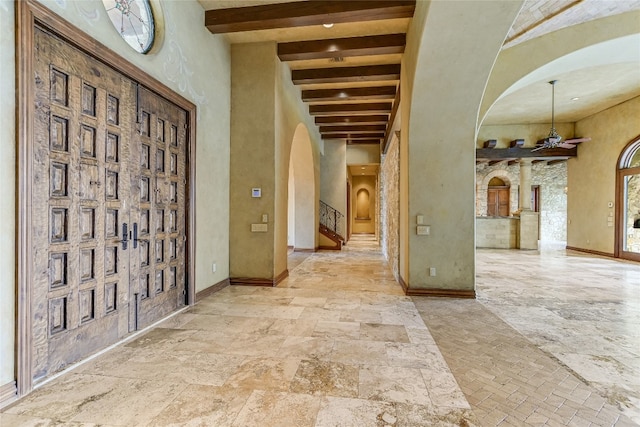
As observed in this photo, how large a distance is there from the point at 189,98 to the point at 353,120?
5614 mm

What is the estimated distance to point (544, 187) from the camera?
1338 centimetres

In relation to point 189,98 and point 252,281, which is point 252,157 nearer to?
point 189,98

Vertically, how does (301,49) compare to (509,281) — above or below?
above

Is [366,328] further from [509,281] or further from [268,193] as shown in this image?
[509,281]

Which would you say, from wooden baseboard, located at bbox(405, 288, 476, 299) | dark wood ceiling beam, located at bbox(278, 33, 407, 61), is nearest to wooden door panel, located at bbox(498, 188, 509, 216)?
wooden baseboard, located at bbox(405, 288, 476, 299)

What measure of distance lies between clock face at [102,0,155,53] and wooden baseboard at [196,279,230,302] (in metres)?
3.05

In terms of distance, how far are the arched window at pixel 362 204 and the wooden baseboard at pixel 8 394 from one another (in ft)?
57.8

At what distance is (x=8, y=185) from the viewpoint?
6.17ft

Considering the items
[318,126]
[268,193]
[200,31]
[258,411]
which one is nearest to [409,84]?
[268,193]

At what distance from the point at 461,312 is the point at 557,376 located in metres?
1.46

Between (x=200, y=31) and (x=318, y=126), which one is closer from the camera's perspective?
(x=200, y=31)

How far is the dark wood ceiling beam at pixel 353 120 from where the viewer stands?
8336mm

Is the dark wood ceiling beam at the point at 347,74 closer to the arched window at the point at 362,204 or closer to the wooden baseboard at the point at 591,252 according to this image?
the wooden baseboard at the point at 591,252

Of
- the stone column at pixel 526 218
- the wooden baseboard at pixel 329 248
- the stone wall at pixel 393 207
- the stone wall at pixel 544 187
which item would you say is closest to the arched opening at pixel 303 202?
the wooden baseboard at pixel 329 248
